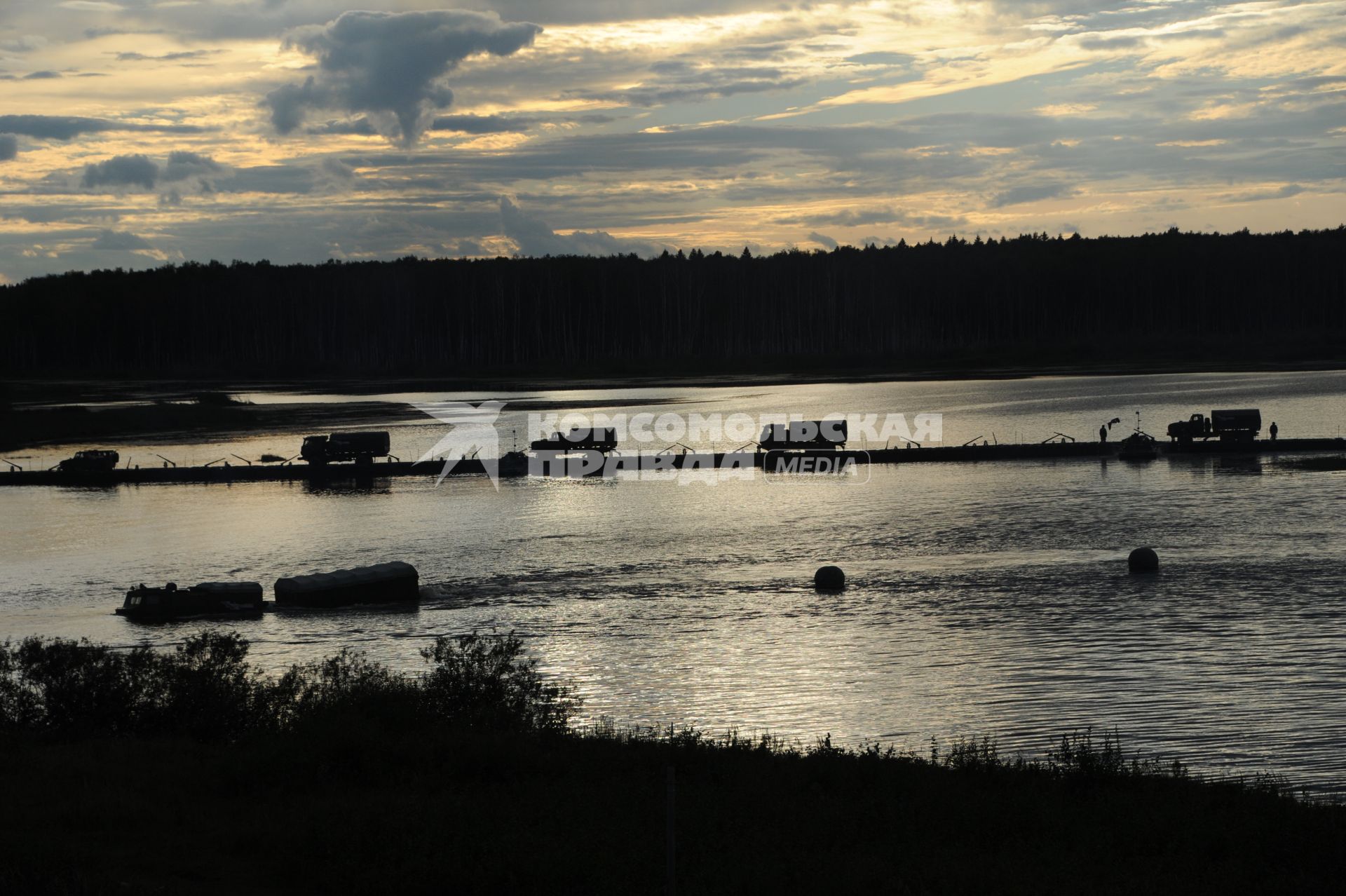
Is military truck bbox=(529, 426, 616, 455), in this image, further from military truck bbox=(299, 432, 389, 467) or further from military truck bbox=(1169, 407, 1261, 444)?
military truck bbox=(1169, 407, 1261, 444)

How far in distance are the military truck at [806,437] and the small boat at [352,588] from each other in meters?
58.2

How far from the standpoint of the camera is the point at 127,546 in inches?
2640

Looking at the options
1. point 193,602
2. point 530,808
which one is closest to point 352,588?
point 193,602

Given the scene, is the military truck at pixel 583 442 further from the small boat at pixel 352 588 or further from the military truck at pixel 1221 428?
the small boat at pixel 352 588

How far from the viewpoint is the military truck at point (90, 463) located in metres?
97.1

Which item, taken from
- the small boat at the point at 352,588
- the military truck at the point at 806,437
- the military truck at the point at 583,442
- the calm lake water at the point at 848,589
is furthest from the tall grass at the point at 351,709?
the military truck at the point at 583,442

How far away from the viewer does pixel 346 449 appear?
101 meters

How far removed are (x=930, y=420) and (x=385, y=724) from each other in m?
112

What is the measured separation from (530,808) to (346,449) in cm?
8584

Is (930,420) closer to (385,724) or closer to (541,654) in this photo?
(541,654)

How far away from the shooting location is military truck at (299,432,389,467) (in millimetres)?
100875

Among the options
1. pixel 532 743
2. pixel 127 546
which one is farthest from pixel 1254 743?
pixel 127 546

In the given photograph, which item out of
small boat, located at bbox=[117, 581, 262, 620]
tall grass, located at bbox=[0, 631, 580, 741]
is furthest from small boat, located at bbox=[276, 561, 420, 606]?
tall grass, located at bbox=[0, 631, 580, 741]

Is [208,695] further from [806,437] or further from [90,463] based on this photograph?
[806,437]
